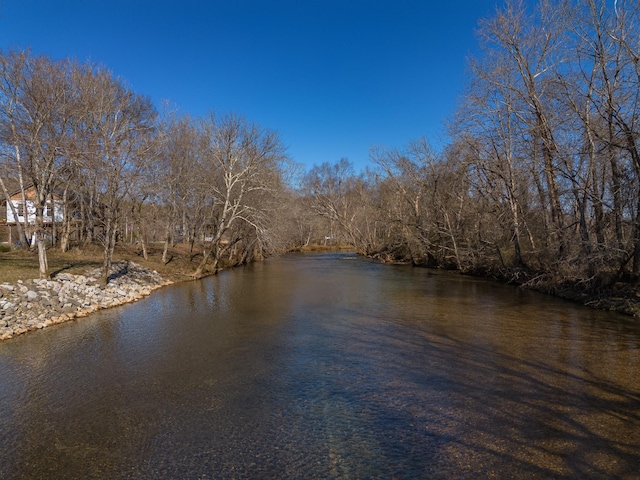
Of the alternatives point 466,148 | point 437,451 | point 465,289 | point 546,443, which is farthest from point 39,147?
point 466,148

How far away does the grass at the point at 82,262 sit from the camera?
15.2 m

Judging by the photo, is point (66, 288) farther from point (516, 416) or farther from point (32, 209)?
point (32, 209)

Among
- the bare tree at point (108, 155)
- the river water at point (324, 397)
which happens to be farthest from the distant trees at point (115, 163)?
the river water at point (324, 397)

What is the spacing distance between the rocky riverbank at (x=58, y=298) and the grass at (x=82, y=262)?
689 millimetres

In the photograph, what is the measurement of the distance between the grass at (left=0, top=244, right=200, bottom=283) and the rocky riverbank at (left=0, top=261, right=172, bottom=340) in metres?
0.69

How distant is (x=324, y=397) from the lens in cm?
718

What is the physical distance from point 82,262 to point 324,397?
17.7 metres

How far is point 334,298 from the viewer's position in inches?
701

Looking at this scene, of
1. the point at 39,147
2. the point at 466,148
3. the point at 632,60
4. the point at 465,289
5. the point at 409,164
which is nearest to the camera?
the point at 632,60

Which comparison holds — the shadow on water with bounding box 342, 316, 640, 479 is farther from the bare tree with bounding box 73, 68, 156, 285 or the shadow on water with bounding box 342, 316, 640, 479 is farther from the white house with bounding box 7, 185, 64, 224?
the white house with bounding box 7, 185, 64, 224

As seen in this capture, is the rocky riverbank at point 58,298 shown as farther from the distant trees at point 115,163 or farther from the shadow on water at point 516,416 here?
the shadow on water at point 516,416

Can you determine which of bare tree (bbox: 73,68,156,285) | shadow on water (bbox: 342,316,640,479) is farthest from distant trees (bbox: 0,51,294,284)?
shadow on water (bbox: 342,316,640,479)

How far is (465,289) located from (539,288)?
3.27 metres

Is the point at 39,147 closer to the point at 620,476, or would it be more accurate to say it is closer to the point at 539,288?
the point at 620,476
